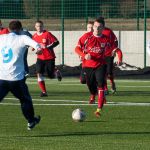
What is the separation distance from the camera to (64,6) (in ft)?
118

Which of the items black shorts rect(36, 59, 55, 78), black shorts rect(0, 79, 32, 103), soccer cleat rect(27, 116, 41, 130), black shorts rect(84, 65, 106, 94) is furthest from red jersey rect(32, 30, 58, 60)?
black shorts rect(0, 79, 32, 103)

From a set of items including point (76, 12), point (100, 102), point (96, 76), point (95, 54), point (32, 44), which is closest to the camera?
point (32, 44)

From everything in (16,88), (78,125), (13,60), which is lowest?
(78,125)

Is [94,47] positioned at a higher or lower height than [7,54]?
lower

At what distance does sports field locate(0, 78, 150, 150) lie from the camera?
13.5m

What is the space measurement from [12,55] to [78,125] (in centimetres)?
241

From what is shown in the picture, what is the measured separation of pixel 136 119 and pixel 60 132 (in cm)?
270

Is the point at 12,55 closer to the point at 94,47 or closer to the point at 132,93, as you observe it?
the point at 94,47

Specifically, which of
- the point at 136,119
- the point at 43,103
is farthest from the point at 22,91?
the point at 43,103

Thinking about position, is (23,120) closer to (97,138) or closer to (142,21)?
(97,138)

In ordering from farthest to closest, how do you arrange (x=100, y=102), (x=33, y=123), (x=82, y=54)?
1. (x=82, y=54)
2. (x=100, y=102)
3. (x=33, y=123)

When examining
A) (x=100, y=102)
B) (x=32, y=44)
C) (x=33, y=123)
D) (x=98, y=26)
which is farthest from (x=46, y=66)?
(x=32, y=44)

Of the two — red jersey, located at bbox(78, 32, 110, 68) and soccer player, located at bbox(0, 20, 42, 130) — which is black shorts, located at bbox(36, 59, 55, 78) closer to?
red jersey, located at bbox(78, 32, 110, 68)

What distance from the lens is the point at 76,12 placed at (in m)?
36.1
